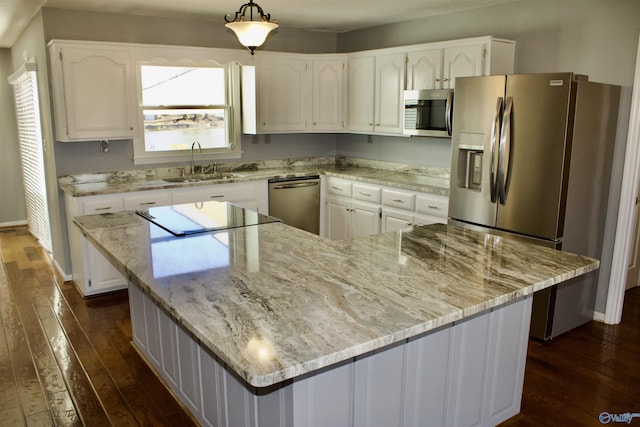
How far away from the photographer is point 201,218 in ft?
10.6

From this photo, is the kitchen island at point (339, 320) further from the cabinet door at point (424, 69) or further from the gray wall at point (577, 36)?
the cabinet door at point (424, 69)

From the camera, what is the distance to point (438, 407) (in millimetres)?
2221

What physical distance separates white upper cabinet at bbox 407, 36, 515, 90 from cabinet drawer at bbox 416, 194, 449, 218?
95cm

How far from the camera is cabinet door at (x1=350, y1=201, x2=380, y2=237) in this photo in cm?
504

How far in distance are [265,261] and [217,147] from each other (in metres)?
3.41

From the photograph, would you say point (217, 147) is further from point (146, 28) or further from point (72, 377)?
point (72, 377)

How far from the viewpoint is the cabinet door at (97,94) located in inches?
172

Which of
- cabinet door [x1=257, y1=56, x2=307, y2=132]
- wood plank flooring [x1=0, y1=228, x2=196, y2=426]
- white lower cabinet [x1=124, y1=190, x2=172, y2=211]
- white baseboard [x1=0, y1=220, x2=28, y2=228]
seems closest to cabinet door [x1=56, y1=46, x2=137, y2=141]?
white lower cabinet [x1=124, y1=190, x2=172, y2=211]

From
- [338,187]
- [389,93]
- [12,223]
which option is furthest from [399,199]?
[12,223]

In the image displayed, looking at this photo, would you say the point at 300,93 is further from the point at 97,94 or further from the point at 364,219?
the point at 97,94

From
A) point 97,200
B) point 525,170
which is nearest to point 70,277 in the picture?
point 97,200

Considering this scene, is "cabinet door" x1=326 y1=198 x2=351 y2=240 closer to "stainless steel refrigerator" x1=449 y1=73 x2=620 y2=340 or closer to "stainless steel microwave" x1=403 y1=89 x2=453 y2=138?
"stainless steel microwave" x1=403 y1=89 x2=453 y2=138

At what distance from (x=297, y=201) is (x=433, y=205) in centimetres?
157

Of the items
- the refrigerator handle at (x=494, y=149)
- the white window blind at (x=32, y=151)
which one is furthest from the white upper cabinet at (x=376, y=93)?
the white window blind at (x=32, y=151)
